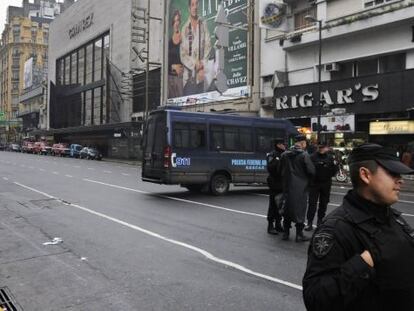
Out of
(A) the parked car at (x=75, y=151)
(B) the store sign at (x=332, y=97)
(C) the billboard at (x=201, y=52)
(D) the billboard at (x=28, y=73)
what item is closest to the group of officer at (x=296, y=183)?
(B) the store sign at (x=332, y=97)

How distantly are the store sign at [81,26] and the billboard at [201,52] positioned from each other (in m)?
30.0

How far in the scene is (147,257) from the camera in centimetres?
784

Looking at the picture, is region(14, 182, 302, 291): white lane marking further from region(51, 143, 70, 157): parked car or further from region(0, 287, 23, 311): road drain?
region(51, 143, 70, 157): parked car

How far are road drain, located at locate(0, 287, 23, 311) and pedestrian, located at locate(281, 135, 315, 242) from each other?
4.59 m

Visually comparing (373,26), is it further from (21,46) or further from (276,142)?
(21,46)

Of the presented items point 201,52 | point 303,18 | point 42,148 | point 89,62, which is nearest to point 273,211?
point 303,18

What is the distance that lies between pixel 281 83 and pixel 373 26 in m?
7.88

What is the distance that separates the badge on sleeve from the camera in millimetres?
2289

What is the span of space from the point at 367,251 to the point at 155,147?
1501cm

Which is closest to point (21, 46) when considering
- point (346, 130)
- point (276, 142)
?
point (346, 130)

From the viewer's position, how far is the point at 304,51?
106 ft

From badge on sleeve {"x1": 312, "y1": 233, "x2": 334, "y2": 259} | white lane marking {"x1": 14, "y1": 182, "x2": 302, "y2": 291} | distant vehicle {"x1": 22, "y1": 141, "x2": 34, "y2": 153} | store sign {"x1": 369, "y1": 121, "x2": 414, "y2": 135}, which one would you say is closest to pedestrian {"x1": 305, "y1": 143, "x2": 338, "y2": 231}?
white lane marking {"x1": 14, "y1": 182, "x2": 302, "y2": 291}

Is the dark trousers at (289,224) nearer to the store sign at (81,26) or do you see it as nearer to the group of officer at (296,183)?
the group of officer at (296,183)

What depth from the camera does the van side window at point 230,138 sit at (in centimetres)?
1744
